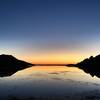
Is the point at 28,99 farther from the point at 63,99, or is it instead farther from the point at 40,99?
the point at 63,99

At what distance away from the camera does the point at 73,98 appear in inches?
1336

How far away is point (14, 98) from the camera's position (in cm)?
3372

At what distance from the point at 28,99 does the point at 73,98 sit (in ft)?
21.4

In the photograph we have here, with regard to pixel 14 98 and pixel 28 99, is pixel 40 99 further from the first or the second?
pixel 14 98

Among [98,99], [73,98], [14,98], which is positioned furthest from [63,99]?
A: [14,98]

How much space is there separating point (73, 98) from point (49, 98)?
11.5 feet

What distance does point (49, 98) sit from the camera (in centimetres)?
3419

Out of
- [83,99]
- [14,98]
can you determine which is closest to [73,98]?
[83,99]

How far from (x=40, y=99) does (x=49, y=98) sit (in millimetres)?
1492

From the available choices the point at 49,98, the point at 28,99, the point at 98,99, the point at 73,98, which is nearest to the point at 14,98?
the point at 28,99

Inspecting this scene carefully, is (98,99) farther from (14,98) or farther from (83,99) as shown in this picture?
(14,98)

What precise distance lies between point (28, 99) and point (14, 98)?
2104 mm

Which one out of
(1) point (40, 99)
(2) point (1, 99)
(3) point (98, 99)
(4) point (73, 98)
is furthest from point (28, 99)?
(3) point (98, 99)

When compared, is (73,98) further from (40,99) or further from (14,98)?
(14,98)
